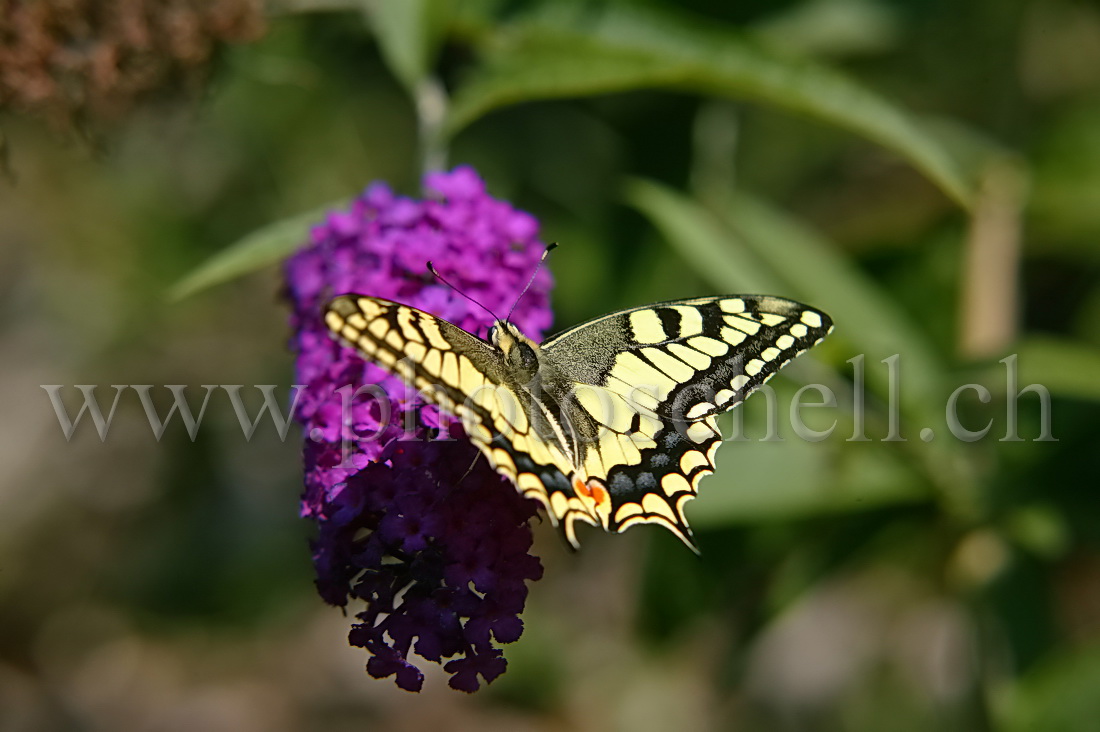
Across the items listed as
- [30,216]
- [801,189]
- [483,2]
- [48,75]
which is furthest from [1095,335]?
[30,216]

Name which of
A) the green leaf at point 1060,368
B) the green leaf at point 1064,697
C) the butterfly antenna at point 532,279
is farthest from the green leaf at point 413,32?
the green leaf at point 1064,697

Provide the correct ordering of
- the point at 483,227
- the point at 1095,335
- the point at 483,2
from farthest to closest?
1. the point at 1095,335
2. the point at 483,2
3. the point at 483,227

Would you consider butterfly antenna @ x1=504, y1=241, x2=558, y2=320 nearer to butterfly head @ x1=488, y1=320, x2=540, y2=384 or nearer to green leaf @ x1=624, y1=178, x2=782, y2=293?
butterfly head @ x1=488, y1=320, x2=540, y2=384

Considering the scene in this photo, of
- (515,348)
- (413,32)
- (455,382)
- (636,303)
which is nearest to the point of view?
(455,382)

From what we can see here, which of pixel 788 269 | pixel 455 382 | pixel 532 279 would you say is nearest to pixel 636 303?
pixel 788 269

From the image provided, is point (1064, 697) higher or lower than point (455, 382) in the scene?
lower

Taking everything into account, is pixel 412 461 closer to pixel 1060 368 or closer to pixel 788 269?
pixel 788 269

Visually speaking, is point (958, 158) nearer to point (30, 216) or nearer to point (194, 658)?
point (30, 216)
